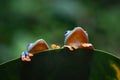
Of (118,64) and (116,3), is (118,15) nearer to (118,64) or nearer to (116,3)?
(116,3)

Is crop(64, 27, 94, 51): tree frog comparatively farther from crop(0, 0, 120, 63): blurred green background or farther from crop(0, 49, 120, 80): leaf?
crop(0, 0, 120, 63): blurred green background

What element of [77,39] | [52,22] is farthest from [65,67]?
[52,22]

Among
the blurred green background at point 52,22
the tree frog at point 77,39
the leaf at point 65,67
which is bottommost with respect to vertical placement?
the leaf at point 65,67

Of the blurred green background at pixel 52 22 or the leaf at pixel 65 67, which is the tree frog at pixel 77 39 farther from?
the blurred green background at pixel 52 22

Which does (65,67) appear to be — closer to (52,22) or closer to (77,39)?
(77,39)

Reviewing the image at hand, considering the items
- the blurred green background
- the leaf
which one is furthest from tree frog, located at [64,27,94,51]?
the blurred green background

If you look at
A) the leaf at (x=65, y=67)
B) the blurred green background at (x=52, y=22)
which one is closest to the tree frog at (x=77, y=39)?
the leaf at (x=65, y=67)
